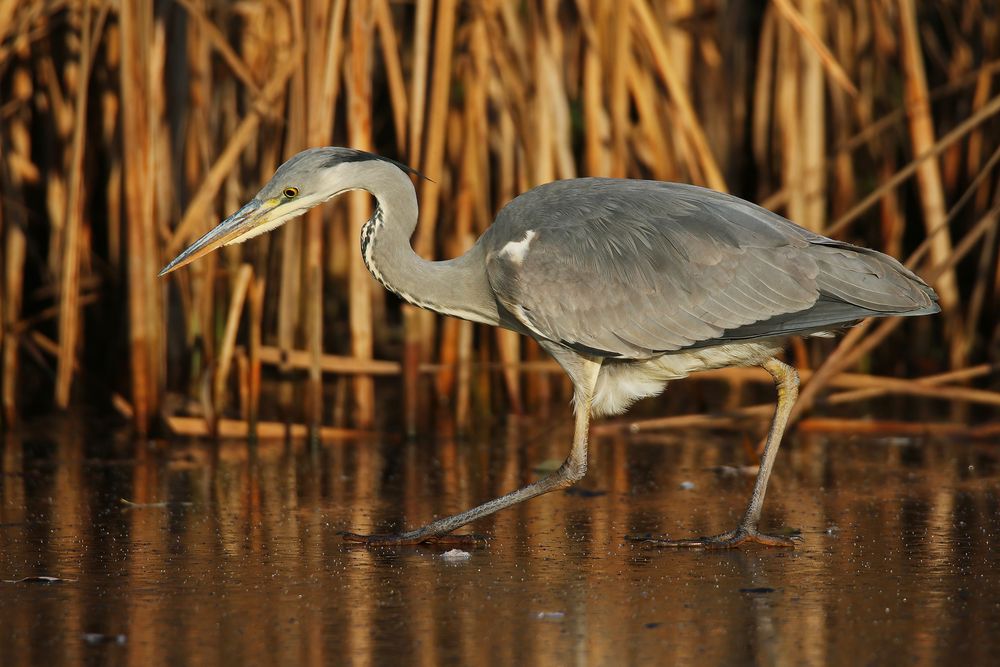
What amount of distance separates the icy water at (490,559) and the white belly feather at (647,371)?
437 mm

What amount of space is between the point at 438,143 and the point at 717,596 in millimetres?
3443

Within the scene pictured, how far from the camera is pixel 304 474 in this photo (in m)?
6.25

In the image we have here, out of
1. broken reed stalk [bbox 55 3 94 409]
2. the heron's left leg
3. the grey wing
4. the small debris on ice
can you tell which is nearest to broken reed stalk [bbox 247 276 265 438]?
broken reed stalk [bbox 55 3 94 409]

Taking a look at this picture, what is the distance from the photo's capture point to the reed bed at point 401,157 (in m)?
6.66

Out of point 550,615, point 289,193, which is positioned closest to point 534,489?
point 550,615

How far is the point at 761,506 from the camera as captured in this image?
4.98 metres

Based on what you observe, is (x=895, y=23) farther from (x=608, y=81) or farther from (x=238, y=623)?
(x=238, y=623)

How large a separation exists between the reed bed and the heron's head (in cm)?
101

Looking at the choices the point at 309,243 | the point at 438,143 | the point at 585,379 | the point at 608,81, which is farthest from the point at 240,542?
the point at 608,81

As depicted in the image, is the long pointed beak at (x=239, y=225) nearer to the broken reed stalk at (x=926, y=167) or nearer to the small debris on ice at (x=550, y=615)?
the small debris on ice at (x=550, y=615)

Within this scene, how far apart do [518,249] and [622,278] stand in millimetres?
402

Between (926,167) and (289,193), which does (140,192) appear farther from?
(926,167)

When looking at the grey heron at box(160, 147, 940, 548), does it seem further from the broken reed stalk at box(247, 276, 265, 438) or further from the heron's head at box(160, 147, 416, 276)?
the broken reed stalk at box(247, 276, 265, 438)

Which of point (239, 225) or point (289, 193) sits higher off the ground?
point (289, 193)
